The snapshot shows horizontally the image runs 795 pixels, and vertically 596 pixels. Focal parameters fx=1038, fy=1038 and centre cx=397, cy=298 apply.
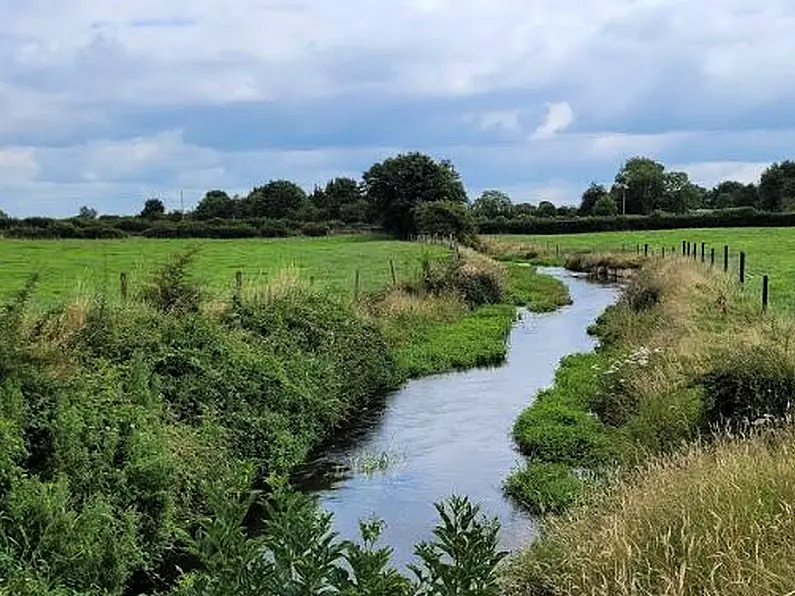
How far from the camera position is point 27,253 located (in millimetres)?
57375

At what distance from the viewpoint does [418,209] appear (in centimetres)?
7794

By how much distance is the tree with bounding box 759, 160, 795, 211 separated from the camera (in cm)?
12812

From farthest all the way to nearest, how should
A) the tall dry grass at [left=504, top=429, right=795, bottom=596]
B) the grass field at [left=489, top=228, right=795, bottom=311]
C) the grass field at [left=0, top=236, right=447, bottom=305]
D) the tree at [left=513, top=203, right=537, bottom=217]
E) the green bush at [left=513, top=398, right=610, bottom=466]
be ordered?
the tree at [left=513, top=203, right=537, bottom=217] < the grass field at [left=489, top=228, right=795, bottom=311] < the grass field at [left=0, top=236, right=447, bottom=305] < the green bush at [left=513, top=398, right=610, bottom=466] < the tall dry grass at [left=504, top=429, right=795, bottom=596]

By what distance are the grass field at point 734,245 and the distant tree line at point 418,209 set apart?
6614mm

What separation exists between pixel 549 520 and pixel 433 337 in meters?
19.8

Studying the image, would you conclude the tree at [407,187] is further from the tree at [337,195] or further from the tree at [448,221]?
A: the tree at [337,195]

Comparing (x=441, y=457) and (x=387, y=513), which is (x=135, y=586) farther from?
(x=441, y=457)

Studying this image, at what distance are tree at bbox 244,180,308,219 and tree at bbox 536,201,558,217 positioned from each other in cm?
2977

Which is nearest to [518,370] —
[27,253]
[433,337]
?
[433,337]

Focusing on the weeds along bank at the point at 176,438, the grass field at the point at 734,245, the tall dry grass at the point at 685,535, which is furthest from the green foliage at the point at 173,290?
the grass field at the point at 734,245

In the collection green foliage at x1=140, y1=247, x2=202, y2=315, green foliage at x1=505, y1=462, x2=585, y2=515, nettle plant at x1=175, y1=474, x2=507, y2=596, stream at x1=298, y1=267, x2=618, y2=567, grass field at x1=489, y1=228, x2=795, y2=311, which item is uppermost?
green foliage at x1=140, y1=247, x2=202, y2=315

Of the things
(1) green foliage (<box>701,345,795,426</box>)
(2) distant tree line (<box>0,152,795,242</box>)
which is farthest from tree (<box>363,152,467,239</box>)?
(1) green foliage (<box>701,345,795,426</box>)

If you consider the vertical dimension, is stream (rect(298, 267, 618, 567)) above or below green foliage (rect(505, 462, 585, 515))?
below

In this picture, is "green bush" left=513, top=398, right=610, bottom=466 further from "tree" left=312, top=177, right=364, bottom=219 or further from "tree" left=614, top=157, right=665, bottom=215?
"tree" left=614, top=157, right=665, bottom=215
